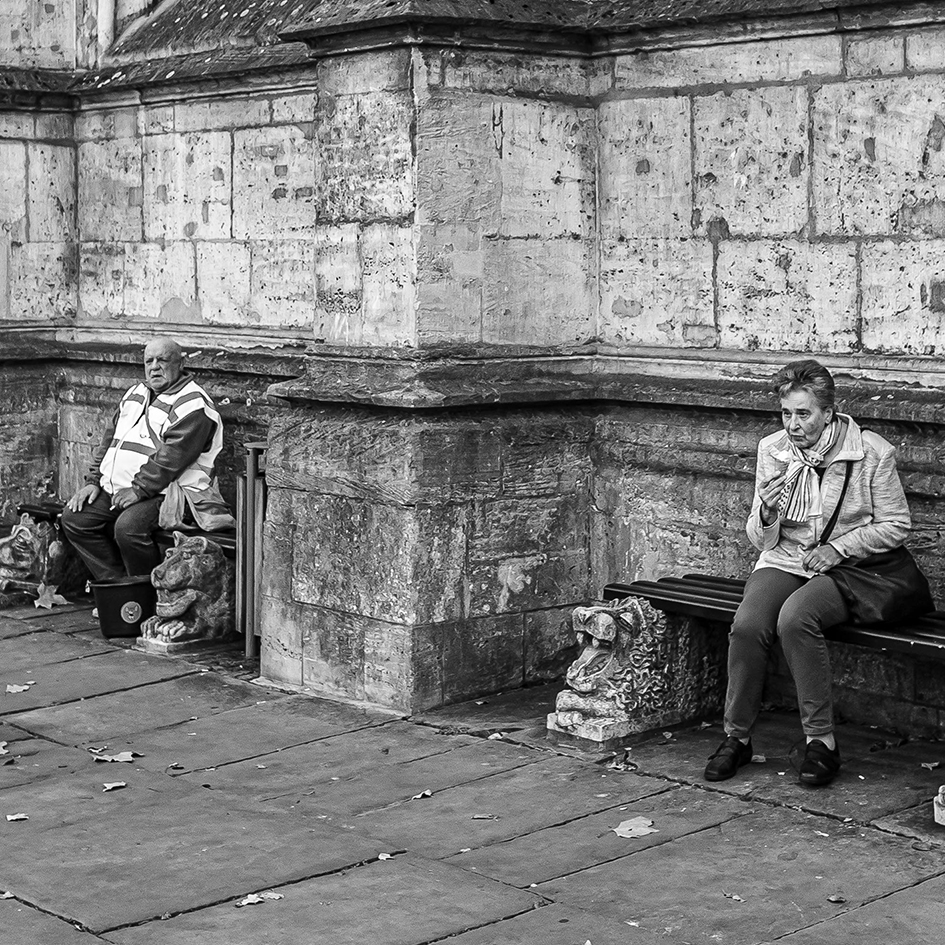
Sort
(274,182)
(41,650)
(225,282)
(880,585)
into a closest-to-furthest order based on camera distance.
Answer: (880,585)
(41,650)
(274,182)
(225,282)

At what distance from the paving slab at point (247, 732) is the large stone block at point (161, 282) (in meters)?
3.34

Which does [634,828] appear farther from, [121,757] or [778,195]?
[778,195]

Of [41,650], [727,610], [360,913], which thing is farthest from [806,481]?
[41,650]

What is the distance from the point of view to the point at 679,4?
294 inches

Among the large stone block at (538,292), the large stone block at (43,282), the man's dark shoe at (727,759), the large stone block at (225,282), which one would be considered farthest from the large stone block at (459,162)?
the large stone block at (43,282)

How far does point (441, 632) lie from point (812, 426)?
1.93m

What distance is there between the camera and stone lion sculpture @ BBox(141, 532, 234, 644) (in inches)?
342

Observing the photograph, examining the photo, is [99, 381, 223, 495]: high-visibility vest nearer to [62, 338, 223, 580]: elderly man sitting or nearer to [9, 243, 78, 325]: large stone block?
[62, 338, 223, 580]: elderly man sitting

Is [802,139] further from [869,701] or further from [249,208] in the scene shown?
[249,208]

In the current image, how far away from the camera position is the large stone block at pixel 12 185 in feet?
36.9

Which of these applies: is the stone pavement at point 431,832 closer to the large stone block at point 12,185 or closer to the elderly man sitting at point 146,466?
the elderly man sitting at point 146,466

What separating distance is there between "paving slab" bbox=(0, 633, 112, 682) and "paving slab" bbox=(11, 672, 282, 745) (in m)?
0.78

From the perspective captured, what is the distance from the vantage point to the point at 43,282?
11352 mm

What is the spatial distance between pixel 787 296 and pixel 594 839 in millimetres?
2574
